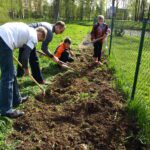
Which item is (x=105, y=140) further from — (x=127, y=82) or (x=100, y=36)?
(x=100, y=36)

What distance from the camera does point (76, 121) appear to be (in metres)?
4.48

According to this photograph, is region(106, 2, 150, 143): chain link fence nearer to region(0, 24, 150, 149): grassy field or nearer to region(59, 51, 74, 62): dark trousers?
region(0, 24, 150, 149): grassy field

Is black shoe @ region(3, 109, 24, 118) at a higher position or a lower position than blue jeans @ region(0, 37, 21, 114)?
lower

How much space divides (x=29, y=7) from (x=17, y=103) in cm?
5324

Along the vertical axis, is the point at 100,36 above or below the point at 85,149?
above

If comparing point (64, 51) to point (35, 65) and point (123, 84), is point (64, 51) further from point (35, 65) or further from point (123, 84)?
point (123, 84)

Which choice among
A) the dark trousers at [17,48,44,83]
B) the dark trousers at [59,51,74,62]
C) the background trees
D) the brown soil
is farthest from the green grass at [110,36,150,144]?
the background trees

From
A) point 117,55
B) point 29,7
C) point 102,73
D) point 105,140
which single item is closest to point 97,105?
point 105,140

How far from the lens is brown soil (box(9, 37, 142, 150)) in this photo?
153 inches

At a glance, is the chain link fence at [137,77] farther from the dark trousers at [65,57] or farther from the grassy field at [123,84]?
the dark trousers at [65,57]

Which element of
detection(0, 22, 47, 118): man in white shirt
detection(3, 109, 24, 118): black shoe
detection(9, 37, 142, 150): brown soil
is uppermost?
detection(0, 22, 47, 118): man in white shirt

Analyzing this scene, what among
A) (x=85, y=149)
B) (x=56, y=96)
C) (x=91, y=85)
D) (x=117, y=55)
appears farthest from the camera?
(x=117, y=55)

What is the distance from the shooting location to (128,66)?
8.29m

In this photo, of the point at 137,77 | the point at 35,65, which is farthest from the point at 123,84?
the point at 35,65
